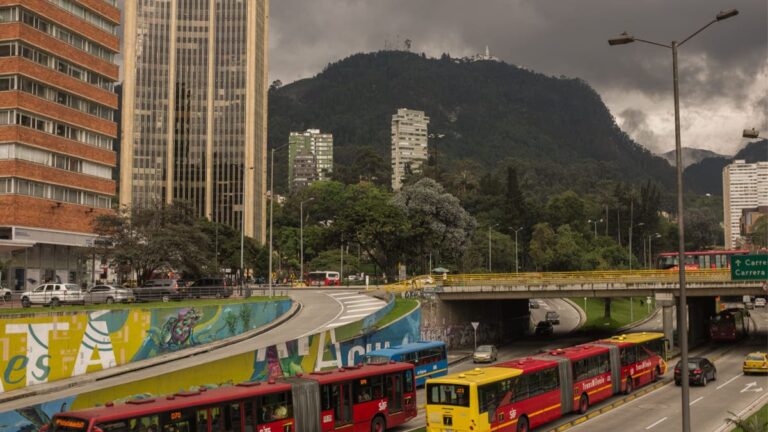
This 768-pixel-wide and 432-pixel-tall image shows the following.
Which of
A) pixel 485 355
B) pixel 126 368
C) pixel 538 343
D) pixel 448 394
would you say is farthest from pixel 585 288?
pixel 126 368

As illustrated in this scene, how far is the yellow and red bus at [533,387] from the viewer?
2842 centimetres

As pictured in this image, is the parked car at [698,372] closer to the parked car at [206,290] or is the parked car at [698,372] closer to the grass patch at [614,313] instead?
the parked car at [206,290]

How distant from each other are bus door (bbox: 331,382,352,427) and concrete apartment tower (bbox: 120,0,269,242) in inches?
5209

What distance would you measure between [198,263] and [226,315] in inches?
656

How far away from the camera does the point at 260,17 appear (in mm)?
168000

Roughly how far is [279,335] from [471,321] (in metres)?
28.1

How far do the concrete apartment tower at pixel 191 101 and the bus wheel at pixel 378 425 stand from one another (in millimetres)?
130961

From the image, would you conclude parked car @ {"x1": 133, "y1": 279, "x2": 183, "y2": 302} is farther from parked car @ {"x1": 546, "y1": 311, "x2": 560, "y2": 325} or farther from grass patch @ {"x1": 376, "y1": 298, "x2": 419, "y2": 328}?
parked car @ {"x1": 546, "y1": 311, "x2": 560, "y2": 325}

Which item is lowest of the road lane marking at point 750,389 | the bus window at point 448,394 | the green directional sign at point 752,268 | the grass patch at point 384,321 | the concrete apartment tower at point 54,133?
the road lane marking at point 750,389

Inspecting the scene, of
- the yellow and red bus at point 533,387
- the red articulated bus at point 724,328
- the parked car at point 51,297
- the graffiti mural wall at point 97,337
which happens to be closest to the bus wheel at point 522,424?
the yellow and red bus at point 533,387

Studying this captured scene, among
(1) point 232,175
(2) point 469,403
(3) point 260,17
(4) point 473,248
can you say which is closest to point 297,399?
(2) point 469,403

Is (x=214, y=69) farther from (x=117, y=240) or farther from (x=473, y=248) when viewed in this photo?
(x=117, y=240)

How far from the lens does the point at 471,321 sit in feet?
241

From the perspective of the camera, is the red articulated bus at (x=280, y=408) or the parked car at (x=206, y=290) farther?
the parked car at (x=206, y=290)
